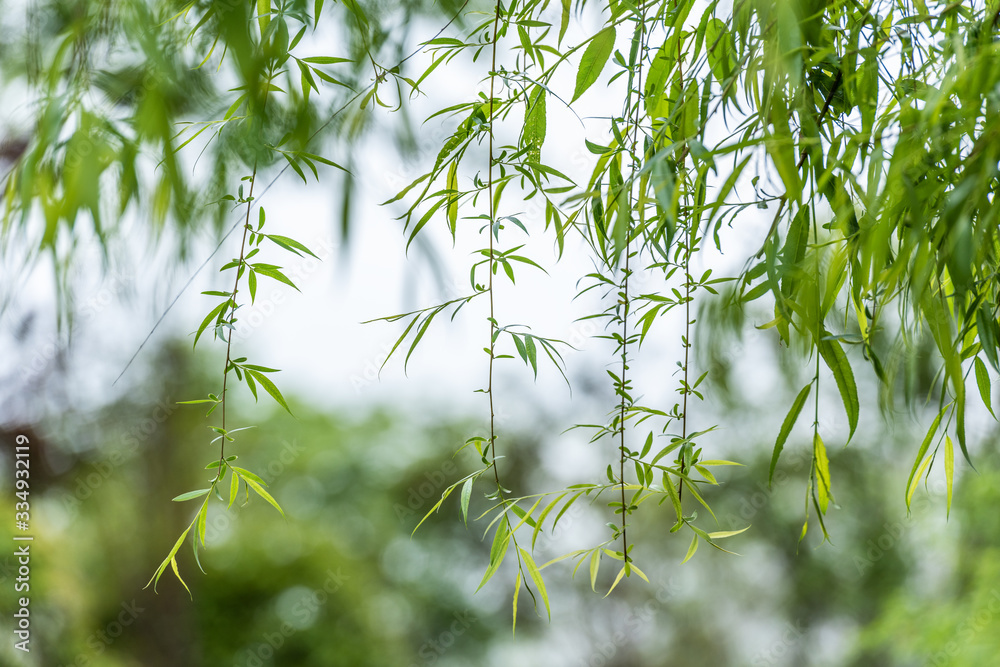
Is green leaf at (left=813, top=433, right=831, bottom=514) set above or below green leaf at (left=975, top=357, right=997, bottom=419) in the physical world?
below

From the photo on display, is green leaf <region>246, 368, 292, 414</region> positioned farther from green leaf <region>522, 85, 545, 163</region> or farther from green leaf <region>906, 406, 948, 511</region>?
green leaf <region>906, 406, 948, 511</region>

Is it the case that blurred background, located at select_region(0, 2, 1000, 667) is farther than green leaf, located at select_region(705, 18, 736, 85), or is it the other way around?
blurred background, located at select_region(0, 2, 1000, 667)

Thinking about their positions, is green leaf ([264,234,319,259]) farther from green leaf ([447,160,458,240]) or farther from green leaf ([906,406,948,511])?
green leaf ([906,406,948,511])

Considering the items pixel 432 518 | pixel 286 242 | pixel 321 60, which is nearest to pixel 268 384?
pixel 286 242

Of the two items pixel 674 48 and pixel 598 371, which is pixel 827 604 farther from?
pixel 674 48

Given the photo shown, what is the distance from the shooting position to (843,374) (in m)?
0.42

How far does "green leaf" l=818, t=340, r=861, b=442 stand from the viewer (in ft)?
1.35

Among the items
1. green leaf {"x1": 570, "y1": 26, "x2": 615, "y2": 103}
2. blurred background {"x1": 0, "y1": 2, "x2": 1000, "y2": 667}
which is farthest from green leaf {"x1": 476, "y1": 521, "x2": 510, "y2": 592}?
green leaf {"x1": 570, "y1": 26, "x2": 615, "y2": 103}

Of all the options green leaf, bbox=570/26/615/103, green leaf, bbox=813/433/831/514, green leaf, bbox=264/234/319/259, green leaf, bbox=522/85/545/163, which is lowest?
green leaf, bbox=813/433/831/514

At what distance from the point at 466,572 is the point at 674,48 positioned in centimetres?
322

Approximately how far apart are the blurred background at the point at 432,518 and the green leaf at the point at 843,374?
4.2 inches

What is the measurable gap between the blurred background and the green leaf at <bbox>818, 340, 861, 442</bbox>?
11 cm

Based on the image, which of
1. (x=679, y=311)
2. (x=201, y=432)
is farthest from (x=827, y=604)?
(x=679, y=311)

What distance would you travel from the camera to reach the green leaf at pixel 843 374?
1.35 feet
